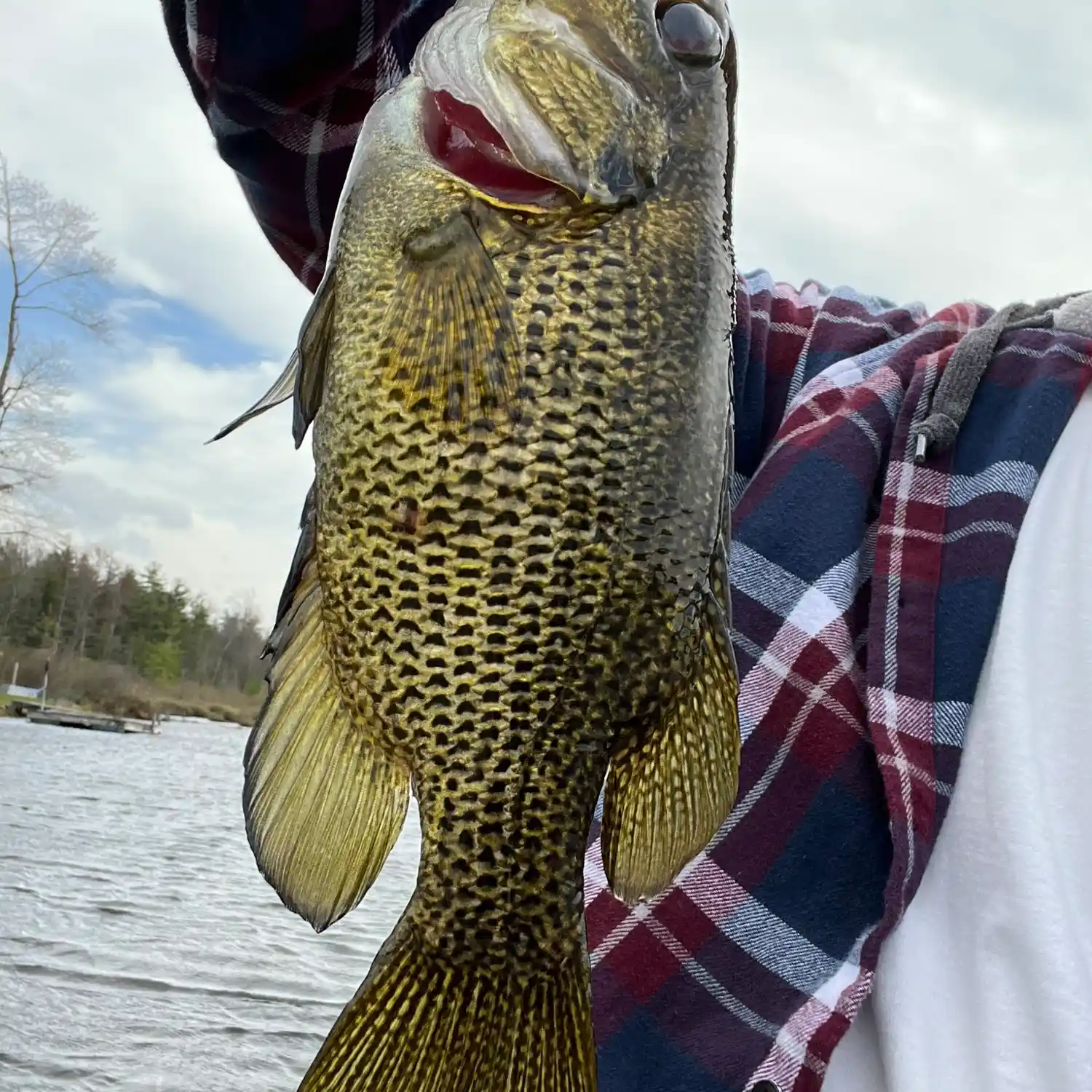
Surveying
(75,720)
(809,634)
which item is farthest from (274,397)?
(75,720)

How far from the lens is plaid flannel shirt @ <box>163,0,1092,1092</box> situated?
56.4 inches

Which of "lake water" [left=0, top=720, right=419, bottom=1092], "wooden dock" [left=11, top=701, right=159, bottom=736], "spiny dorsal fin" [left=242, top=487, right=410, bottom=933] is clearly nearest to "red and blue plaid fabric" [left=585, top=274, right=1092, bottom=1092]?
"spiny dorsal fin" [left=242, top=487, right=410, bottom=933]

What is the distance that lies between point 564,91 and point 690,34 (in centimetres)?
18

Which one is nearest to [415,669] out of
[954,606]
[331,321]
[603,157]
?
[331,321]

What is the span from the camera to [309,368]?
1099 millimetres

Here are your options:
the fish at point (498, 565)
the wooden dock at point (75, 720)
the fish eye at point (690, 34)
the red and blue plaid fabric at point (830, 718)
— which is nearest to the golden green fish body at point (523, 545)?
the fish at point (498, 565)

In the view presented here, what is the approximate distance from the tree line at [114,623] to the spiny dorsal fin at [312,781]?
45686mm

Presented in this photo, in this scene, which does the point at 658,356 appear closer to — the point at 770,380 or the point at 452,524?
the point at 452,524

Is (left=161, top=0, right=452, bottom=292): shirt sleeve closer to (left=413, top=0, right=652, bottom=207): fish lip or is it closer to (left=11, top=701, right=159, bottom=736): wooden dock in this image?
(left=413, top=0, right=652, bottom=207): fish lip

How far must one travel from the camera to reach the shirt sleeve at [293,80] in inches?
67.4

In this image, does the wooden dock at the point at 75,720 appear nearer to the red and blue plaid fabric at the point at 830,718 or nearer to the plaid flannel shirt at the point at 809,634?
the plaid flannel shirt at the point at 809,634

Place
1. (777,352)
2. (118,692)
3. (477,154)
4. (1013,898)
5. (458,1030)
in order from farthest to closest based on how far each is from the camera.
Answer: (118,692)
(777,352)
(1013,898)
(477,154)
(458,1030)

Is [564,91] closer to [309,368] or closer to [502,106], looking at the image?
[502,106]

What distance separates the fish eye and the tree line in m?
45.8
